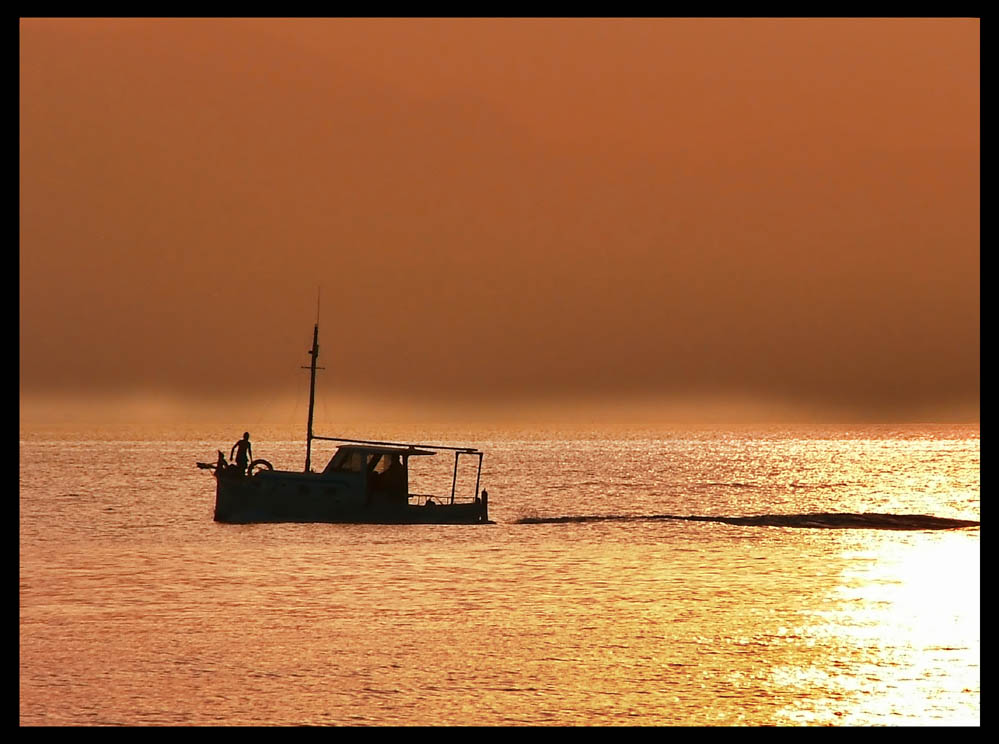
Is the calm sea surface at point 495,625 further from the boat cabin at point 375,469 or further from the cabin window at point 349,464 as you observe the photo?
the cabin window at point 349,464

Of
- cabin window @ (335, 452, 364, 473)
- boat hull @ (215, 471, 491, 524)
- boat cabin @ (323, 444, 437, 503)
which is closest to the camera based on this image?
boat hull @ (215, 471, 491, 524)

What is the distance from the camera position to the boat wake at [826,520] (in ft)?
272

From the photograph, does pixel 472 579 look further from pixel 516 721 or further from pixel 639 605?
pixel 516 721

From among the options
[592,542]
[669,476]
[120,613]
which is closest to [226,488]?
[592,542]

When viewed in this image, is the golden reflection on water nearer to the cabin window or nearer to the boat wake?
the cabin window

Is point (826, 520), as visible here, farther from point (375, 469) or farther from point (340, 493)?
point (340, 493)

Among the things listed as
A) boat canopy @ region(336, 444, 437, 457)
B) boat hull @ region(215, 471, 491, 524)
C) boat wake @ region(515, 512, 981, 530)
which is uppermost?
boat canopy @ region(336, 444, 437, 457)

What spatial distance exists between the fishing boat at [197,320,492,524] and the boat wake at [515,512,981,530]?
14567 millimetres

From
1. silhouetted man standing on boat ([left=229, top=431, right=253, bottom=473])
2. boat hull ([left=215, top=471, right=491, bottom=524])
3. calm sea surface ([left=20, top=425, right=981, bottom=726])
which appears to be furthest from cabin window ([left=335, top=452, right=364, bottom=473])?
silhouetted man standing on boat ([left=229, top=431, right=253, bottom=473])

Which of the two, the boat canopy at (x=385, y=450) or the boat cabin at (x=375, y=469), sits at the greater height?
the boat canopy at (x=385, y=450)

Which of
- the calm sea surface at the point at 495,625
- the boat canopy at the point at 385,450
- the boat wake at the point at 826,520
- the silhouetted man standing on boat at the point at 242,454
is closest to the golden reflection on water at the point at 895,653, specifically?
the calm sea surface at the point at 495,625

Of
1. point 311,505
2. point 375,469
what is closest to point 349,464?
point 375,469

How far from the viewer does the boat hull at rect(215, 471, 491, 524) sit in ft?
220

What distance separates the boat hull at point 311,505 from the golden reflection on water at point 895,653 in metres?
25.0
